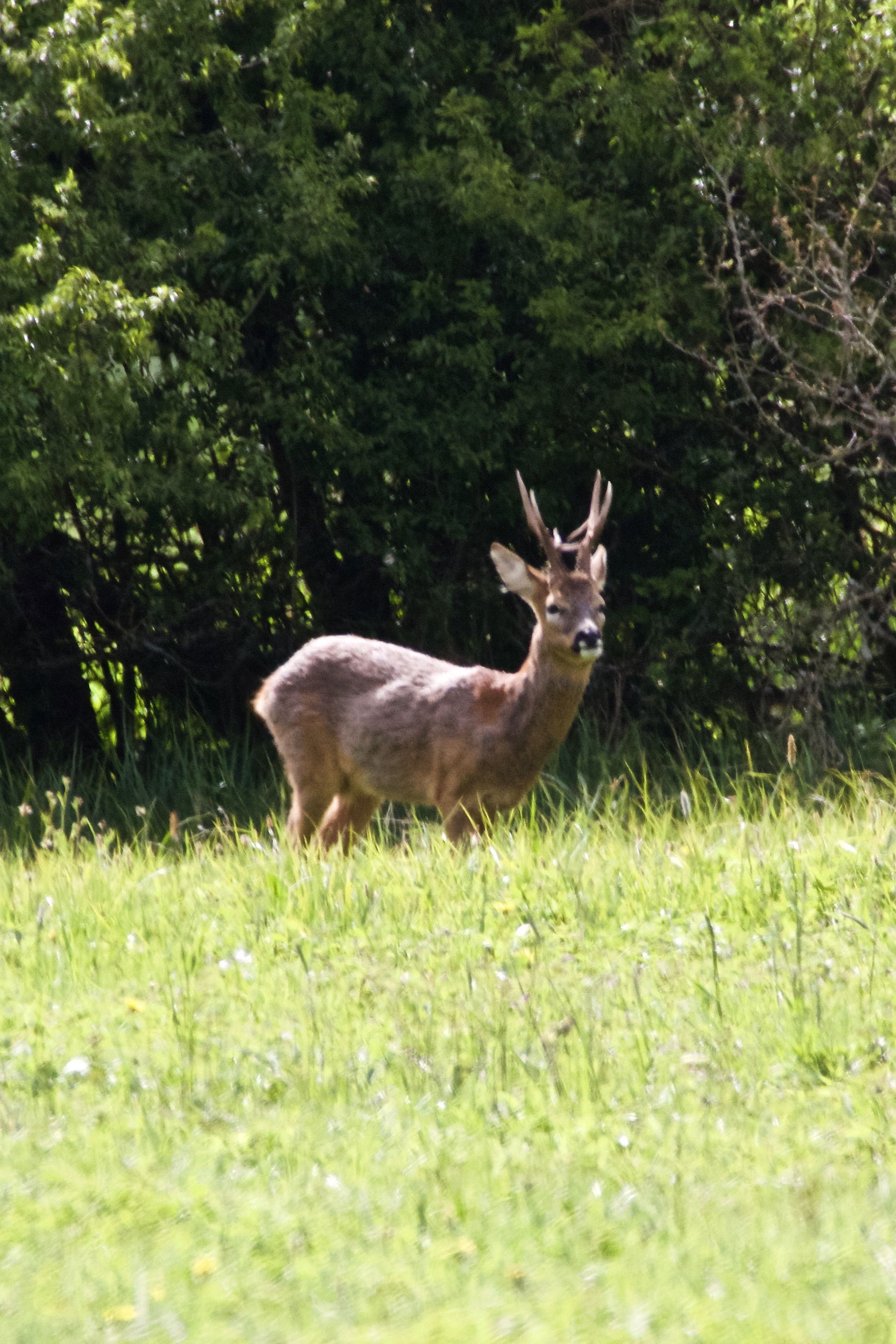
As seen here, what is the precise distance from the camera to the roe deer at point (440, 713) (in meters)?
7.78

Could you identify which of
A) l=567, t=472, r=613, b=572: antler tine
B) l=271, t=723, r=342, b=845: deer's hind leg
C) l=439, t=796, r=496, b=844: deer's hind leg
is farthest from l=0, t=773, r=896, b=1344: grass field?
l=567, t=472, r=613, b=572: antler tine

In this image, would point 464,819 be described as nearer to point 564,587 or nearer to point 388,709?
point 388,709

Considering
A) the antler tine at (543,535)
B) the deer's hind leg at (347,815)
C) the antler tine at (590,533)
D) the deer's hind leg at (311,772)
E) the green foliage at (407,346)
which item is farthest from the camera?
the green foliage at (407,346)

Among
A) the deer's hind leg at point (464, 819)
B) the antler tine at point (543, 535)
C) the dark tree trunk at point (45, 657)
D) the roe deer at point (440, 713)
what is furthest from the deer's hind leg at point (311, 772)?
the dark tree trunk at point (45, 657)

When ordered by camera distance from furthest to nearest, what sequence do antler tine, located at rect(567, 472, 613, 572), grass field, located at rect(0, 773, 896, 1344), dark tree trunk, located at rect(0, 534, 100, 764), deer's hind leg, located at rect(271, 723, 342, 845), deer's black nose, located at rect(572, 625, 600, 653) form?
dark tree trunk, located at rect(0, 534, 100, 764) → deer's hind leg, located at rect(271, 723, 342, 845) → antler tine, located at rect(567, 472, 613, 572) → deer's black nose, located at rect(572, 625, 600, 653) → grass field, located at rect(0, 773, 896, 1344)

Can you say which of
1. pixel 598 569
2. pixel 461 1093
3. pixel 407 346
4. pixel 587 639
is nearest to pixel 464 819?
pixel 587 639

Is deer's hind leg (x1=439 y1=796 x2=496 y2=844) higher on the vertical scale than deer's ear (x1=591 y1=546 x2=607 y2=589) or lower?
lower

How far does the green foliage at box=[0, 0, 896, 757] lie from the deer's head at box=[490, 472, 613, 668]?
114 inches

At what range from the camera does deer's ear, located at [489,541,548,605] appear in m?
7.81

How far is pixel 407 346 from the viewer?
1156 centimetres

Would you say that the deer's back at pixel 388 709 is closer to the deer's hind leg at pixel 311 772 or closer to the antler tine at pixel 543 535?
the deer's hind leg at pixel 311 772

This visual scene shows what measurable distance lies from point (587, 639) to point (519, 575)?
0.55 m

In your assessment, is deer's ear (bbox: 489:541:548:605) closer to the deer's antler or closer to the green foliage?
the deer's antler

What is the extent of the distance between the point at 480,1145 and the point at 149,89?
7545 millimetres
